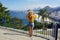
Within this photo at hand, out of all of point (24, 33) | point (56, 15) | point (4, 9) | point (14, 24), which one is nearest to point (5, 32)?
point (24, 33)

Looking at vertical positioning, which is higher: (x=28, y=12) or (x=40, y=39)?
(x=28, y=12)

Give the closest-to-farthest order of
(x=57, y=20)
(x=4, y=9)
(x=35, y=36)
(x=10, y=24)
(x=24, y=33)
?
1. (x=57, y=20)
2. (x=35, y=36)
3. (x=24, y=33)
4. (x=10, y=24)
5. (x=4, y=9)

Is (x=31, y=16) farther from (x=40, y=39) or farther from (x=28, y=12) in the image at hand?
(x=40, y=39)

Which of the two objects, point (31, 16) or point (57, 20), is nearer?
point (57, 20)

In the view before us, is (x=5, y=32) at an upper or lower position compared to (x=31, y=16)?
lower

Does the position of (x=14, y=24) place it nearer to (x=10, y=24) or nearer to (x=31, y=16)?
(x=10, y=24)

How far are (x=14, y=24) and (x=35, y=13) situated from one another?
430cm

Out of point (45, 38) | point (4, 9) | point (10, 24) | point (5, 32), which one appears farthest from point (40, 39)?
point (4, 9)

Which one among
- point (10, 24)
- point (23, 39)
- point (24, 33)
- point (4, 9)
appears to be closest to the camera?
point (23, 39)

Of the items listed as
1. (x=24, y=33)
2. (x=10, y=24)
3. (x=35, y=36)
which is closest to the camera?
(x=35, y=36)

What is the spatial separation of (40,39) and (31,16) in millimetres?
1138

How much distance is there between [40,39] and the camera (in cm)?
1067

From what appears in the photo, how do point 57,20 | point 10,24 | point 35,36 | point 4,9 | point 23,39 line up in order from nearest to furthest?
point 57,20
point 23,39
point 35,36
point 10,24
point 4,9

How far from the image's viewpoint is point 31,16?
10648 mm
